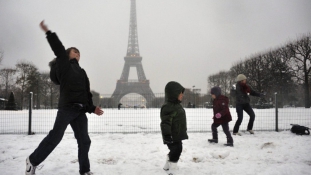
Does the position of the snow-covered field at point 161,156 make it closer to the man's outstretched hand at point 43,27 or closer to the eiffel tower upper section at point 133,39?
the man's outstretched hand at point 43,27

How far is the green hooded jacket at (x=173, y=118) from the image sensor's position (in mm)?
3096

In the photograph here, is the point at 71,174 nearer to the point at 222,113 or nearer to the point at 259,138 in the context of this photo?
the point at 222,113

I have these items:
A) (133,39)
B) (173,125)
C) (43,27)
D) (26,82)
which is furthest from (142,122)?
(133,39)

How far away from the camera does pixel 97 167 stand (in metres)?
3.40

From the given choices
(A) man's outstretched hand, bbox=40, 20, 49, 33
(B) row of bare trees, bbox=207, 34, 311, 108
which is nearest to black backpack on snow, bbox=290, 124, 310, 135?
(A) man's outstretched hand, bbox=40, 20, 49, 33

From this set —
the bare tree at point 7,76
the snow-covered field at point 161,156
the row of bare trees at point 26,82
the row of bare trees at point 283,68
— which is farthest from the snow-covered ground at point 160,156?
the bare tree at point 7,76

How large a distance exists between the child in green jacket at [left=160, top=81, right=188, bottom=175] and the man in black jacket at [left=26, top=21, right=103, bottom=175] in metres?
0.94

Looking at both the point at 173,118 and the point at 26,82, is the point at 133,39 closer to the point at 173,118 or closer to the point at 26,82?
the point at 26,82

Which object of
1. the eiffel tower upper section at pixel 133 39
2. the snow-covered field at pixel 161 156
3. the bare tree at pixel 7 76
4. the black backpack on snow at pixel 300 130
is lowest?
the snow-covered field at pixel 161 156

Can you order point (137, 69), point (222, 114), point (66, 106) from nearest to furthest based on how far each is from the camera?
point (66, 106) → point (222, 114) → point (137, 69)

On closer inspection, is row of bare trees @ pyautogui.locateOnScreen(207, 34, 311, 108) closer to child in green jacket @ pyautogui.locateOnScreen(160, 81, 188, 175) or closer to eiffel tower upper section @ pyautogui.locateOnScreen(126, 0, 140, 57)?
child in green jacket @ pyautogui.locateOnScreen(160, 81, 188, 175)

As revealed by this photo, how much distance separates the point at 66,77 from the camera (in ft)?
9.05

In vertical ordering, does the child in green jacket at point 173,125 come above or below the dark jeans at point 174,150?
above

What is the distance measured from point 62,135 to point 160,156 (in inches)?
74.5
